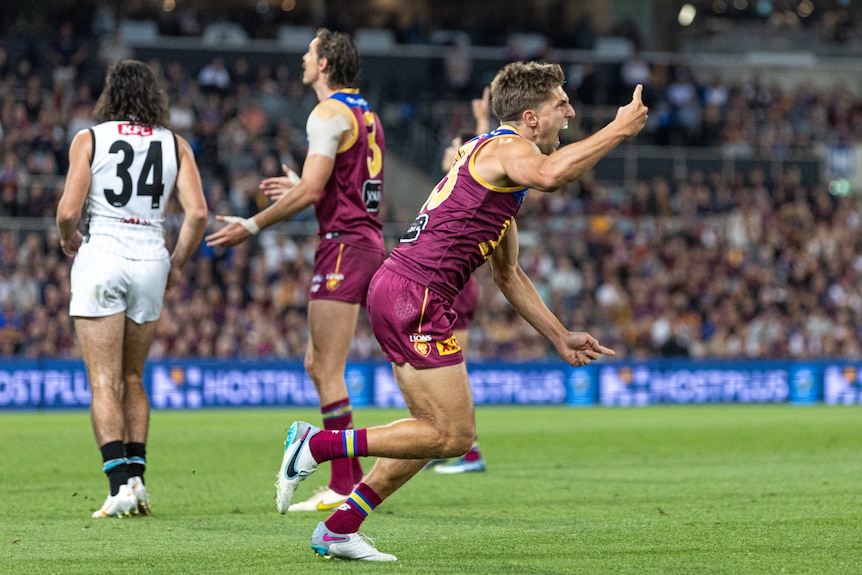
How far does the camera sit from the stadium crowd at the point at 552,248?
2133cm

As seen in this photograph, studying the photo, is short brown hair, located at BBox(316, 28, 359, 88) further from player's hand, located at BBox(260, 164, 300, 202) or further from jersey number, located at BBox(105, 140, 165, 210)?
jersey number, located at BBox(105, 140, 165, 210)

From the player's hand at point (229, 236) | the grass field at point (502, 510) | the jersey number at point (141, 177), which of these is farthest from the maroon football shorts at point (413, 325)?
the jersey number at point (141, 177)

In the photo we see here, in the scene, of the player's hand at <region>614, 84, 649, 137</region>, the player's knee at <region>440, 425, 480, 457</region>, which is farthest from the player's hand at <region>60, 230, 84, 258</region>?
the player's hand at <region>614, 84, 649, 137</region>

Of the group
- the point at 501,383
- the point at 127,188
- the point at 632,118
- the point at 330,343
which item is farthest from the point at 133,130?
the point at 501,383

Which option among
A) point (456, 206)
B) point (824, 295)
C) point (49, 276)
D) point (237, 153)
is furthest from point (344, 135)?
point (824, 295)

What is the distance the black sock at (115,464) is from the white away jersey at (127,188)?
1.13 metres

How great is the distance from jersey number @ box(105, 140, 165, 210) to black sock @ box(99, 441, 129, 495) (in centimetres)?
143

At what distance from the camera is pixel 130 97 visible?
7910 millimetres

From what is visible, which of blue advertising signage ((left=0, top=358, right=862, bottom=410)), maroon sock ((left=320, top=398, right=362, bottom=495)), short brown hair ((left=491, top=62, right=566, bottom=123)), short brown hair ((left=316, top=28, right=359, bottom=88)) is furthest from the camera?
blue advertising signage ((left=0, top=358, right=862, bottom=410))

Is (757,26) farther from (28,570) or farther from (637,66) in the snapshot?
(28,570)

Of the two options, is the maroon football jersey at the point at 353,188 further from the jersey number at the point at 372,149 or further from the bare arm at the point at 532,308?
the bare arm at the point at 532,308

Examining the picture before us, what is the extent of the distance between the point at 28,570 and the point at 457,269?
7.41 ft

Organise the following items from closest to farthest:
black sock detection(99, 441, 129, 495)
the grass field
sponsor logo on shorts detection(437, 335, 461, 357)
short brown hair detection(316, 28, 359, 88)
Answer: the grass field < sponsor logo on shorts detection(437, 335, 461, 357) < black sock detection(99, 441, 129, 495) < short brown hair detection(316, 28, 359, 88)

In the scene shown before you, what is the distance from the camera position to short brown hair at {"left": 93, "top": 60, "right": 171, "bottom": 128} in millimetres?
7906
